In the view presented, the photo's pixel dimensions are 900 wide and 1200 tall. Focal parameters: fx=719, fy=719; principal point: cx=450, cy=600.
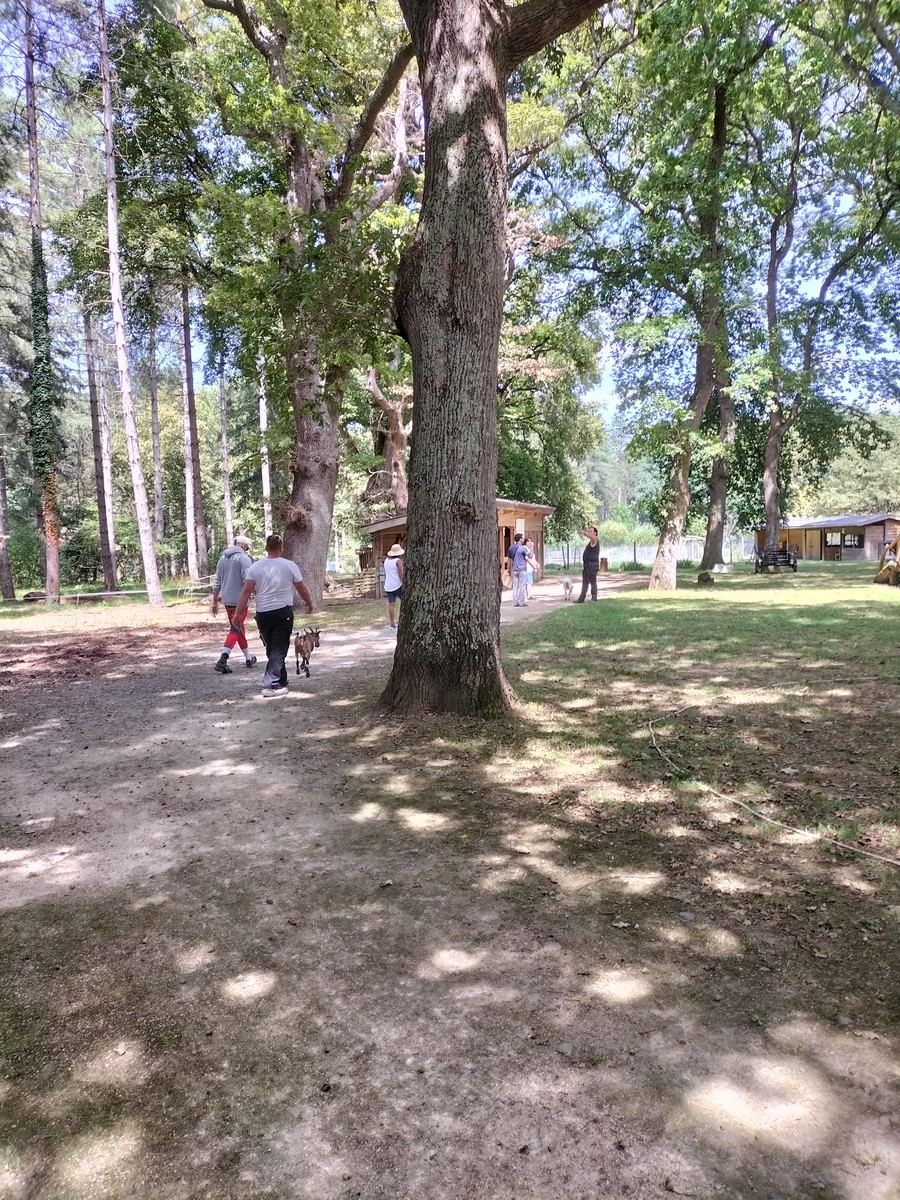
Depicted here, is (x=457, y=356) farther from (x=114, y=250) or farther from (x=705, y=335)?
(x=114, y=250)

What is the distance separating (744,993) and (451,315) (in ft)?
17.9

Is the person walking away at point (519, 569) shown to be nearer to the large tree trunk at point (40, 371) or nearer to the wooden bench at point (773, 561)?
the large tree trunk at point (40, 371)

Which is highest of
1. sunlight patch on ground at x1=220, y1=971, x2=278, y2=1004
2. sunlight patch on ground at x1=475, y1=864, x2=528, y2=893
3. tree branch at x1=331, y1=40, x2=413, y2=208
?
tree branch at x1=331, y1=40, x2=413, y2=208

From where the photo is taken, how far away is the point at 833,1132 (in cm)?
199

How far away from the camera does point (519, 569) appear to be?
1906 cm

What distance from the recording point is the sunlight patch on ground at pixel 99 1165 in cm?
187

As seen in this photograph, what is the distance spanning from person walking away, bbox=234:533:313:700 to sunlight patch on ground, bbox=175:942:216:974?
5.08 meters

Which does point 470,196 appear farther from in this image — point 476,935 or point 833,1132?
point 833,1132

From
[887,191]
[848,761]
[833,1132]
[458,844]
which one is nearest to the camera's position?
[833,1132]

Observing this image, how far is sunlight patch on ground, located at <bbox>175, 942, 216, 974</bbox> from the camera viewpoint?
2885 mm

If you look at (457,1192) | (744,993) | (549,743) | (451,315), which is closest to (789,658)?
(549,743)

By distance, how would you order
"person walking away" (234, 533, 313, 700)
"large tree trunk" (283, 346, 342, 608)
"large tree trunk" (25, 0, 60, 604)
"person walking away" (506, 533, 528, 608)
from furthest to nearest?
"large tree trunk" (25, 0, 60, 604) < "person walking away" (506, 533, 528, 608) < "large tree trunk" (283, 346, 342, 608) < "person walking away" (234, 533, 313, 700)

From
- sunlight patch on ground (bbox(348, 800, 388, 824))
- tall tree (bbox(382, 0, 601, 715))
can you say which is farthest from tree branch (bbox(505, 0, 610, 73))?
sunlight patch on ground (bbox(348, 800, 388, 824))

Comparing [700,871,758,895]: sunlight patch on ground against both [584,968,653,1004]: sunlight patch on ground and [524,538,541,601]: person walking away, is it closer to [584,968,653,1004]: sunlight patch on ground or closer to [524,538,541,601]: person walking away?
[584,968,653,1004]: sunlight patch on ground
